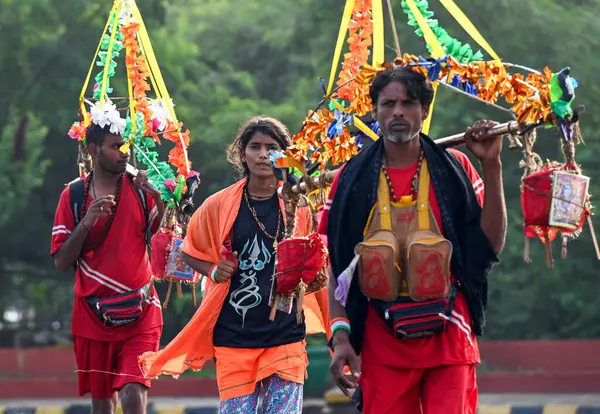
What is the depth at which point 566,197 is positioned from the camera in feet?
16.8

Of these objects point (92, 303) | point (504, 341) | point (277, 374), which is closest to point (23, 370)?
point (504, 341)

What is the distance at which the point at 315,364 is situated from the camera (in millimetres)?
16016

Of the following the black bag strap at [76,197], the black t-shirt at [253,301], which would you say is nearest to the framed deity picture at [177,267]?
the black bag strap at [76,197]

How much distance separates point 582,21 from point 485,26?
51.9 inches

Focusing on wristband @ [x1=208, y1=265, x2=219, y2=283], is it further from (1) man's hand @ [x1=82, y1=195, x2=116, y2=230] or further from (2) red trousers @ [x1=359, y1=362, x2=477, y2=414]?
(2) red trousers @ [x1=359, y1=362, x2=477, y2=414]

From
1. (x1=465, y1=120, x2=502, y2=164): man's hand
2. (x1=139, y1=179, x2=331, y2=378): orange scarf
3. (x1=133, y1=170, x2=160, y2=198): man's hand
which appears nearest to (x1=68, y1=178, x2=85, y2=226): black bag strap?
(x1=133, y1=170, x2=160, y2=198): man's hand

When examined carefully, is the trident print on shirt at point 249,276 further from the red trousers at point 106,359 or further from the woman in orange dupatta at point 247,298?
the red trousers at point 106,359

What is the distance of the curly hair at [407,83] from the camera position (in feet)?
17.9

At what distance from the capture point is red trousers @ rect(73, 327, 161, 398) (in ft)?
26.0

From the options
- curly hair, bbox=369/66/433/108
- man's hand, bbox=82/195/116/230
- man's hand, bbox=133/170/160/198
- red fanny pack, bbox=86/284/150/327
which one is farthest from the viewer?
man's hand, bbox=133/170/160/198

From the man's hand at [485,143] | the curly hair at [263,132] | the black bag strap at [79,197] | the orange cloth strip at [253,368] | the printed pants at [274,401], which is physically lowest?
the printed pants at [274,401]

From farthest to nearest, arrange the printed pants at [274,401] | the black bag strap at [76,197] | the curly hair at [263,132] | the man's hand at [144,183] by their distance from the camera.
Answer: the man's hand at [144,183] < the black bag strap at [76,197] < the curly hair at [263,132] < the printed pants at [274,401]

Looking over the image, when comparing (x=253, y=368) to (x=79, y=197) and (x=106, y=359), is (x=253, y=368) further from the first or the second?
(x=79, y=197)

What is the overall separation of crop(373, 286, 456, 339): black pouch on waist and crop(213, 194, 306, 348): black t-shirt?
5.13ft
